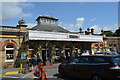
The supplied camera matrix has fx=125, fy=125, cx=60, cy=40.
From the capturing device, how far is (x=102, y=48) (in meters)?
27.0

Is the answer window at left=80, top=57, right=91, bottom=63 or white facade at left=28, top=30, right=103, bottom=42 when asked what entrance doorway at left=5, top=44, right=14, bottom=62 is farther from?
window at left=80, top=57, right=91, bottom=63

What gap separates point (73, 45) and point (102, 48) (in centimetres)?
822

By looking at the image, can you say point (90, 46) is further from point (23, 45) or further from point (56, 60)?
point (23, 45)

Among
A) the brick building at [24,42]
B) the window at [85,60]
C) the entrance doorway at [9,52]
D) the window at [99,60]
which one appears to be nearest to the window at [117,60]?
the window at [99,60]

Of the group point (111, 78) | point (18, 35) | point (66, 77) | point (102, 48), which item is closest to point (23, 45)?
point (18, 35)

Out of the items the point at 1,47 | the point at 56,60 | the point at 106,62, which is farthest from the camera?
the point at 56,60

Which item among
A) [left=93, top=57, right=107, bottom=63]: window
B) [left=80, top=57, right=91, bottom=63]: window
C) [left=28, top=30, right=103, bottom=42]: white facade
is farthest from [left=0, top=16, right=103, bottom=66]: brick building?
[left=93, top=57, right=107, bottom=63]: window

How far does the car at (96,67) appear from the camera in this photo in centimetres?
625

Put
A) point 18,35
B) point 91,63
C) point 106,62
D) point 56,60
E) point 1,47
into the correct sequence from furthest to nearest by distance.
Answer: point 56,60
point 18,35
point 1,47
point 91,63
point 106,62

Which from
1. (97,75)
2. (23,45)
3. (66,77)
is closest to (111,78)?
(97,75)

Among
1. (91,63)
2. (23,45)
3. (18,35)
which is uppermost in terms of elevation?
(18,35)

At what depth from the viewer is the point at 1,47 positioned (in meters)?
16.1

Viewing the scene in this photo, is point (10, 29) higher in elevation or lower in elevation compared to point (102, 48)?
higher

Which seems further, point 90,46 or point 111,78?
point 90,46
